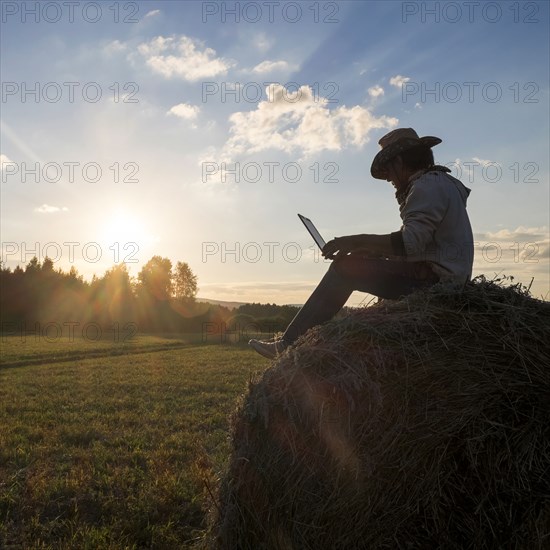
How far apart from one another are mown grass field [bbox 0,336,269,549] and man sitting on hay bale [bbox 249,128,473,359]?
116cm

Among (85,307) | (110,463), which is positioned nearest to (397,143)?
(110,463)

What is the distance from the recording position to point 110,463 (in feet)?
19.0

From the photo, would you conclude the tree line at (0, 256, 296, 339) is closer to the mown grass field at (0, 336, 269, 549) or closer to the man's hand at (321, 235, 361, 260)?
the mown grass field at (0, 336, 269, 549)

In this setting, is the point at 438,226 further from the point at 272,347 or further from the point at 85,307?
the point at 85,307

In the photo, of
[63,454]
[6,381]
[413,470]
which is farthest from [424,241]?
[6,381]

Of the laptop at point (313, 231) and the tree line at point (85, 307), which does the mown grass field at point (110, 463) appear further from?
the tree line at point (85, 307)

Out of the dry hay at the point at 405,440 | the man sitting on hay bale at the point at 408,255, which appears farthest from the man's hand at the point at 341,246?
the dry hay at the point at 405,440

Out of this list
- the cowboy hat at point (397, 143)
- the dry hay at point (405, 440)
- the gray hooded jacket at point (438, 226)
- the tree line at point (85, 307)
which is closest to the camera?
the dry hay at point (405, 440)

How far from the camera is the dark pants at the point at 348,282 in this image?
12.9 feet

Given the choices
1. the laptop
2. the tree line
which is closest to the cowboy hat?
the laptop

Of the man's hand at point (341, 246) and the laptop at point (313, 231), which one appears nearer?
the man's hand at point (341, 246)

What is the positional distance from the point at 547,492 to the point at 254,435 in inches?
63.9

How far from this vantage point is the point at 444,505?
114 inches

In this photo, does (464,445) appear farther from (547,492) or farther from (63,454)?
(63,454)
